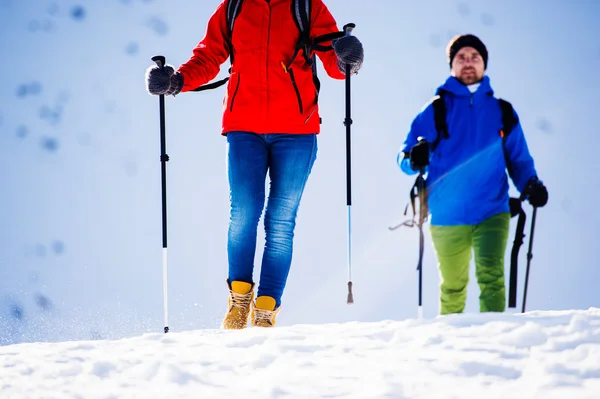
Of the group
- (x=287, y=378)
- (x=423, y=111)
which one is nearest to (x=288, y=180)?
(x=423, y=111)

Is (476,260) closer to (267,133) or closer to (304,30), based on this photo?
(267,133)

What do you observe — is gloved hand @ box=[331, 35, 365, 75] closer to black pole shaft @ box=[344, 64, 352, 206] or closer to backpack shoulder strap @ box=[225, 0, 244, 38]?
black pole shaft @ box=[344, 64, 352, 206]

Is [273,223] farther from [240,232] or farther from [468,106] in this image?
[468,106]

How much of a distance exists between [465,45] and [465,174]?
3.09 feet

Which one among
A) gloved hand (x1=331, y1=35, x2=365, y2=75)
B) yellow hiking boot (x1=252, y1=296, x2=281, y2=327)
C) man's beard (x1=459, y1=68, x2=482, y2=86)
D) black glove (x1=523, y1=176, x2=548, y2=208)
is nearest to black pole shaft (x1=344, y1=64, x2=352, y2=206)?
gloved hand (x1=331, y1=35, x2=365, y2=75)

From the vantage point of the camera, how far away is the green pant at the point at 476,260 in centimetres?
378

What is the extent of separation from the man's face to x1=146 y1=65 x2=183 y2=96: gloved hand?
1883 mm

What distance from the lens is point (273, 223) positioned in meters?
4.00

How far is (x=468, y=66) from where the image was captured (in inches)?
167

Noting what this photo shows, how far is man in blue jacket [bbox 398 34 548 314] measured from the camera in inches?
154

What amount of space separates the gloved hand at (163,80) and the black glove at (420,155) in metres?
1.63

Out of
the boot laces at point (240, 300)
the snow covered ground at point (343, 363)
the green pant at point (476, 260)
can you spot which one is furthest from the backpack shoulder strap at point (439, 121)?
the boot laces at point (240, 300)

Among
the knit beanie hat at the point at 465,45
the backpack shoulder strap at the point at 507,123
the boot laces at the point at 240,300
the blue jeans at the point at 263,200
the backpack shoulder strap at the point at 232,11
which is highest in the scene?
the backpack shoulder strap at the point at 232,11

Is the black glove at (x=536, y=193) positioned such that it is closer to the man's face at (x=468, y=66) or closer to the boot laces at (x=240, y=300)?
the man's face at (x=468, y=66)
